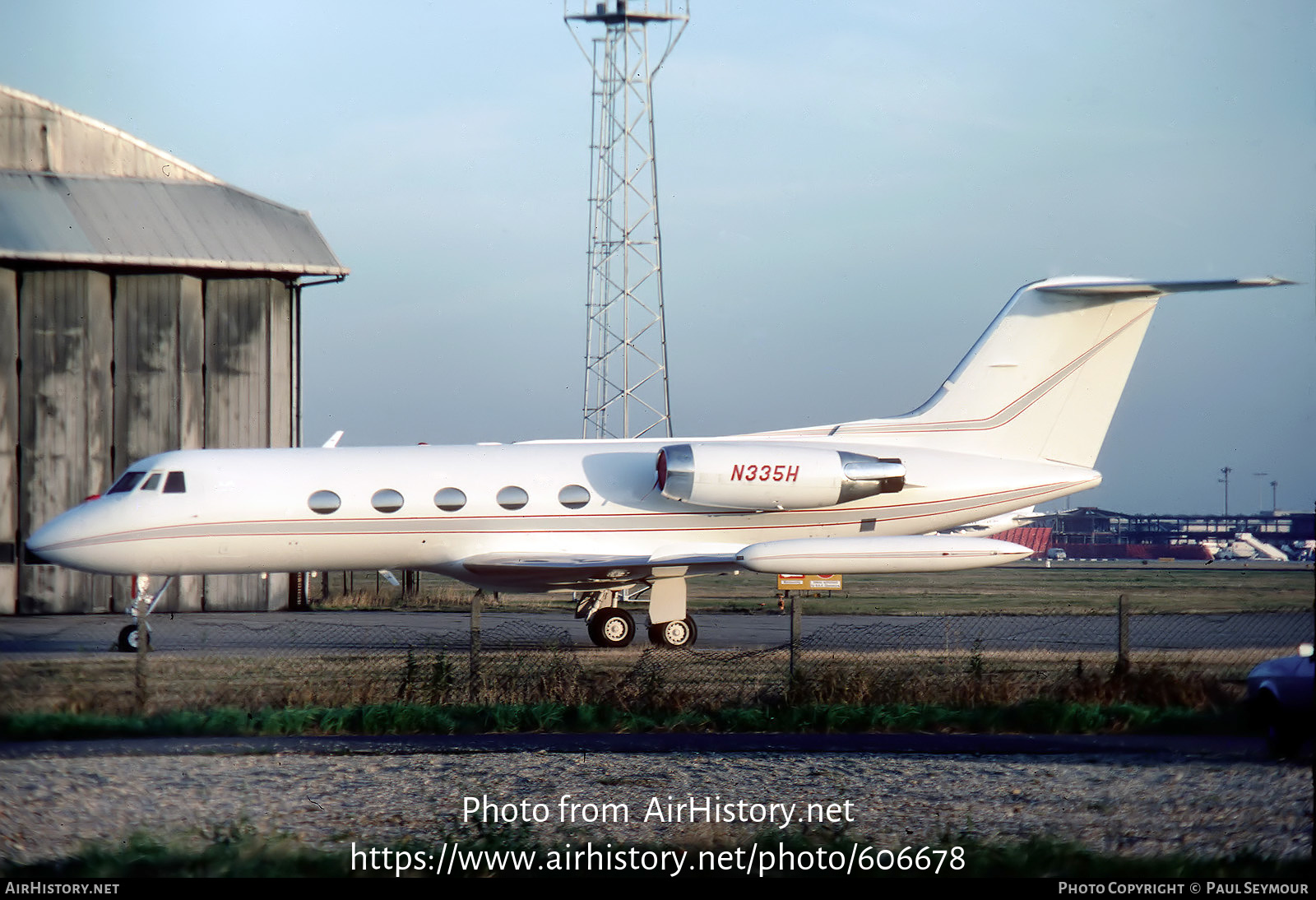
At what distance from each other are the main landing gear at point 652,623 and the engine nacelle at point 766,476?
1.53 m

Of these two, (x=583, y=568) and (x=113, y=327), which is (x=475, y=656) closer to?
(x=583, y=568)

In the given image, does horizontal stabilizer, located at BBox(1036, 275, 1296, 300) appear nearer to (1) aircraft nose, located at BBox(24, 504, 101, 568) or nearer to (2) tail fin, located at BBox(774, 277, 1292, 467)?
(2) tail fin, located at BBox(774, 277, 1292, 467)

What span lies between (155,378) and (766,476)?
15.9 metres

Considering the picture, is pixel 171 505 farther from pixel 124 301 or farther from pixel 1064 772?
pixel 1064 772

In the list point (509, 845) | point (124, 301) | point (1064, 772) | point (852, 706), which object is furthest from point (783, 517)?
point (124, 301)

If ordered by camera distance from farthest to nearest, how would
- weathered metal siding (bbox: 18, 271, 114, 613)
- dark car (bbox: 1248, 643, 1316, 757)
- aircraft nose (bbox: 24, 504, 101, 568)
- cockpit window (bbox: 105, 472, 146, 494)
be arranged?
weathered metal siding (bbox: 18, 271, 114, 613) < cockpit window (bbox: 105, 472, 146, 494) < aircraft nose (bbox: 24, 504, 101, 568) < dark car (bbox: 1248, 643, 1316, 757)

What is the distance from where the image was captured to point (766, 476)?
20.0 metres

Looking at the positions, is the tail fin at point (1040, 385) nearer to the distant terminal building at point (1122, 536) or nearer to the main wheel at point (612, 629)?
the main wheel at point (612, 629)

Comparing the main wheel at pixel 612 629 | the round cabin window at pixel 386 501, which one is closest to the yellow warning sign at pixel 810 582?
the main wheel at pixel 612 629

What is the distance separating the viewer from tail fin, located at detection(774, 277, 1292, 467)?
71.3ft

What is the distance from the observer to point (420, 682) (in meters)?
13.3

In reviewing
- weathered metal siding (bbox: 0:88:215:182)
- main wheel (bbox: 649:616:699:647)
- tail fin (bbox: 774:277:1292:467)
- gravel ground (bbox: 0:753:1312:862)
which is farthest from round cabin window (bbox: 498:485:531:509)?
weathered metal siding (bbox: 0:88:215:182)

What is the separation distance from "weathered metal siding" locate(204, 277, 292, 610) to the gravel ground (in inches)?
759

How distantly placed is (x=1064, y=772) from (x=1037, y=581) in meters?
38.3
